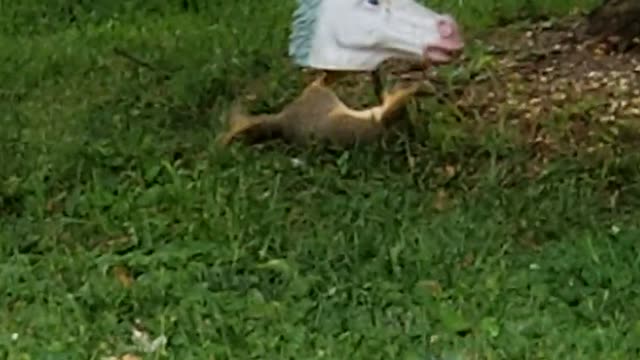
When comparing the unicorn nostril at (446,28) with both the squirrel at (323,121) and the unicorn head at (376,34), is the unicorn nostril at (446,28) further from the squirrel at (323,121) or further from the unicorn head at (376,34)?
the squirrel at (323,121)

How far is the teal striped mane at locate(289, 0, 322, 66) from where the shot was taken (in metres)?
6.34

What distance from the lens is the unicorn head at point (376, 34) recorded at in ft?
20.3

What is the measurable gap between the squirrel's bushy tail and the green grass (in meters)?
0.06

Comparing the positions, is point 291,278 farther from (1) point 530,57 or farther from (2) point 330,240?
(1) point 530,57

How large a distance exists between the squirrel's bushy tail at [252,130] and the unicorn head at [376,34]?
1.50 feet

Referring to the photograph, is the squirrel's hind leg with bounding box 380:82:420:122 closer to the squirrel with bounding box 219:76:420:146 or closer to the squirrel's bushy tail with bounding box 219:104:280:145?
the squirrel with bounding box 219:76:420:146

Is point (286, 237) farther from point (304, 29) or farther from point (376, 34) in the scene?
point (304, 29)

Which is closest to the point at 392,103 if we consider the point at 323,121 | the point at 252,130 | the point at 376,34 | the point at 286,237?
the point at 323,121

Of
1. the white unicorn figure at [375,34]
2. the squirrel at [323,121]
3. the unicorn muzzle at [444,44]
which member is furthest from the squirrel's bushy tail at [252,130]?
the unicorn muzzle at [444,44]

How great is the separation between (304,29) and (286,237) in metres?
0.94

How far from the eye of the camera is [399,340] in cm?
480

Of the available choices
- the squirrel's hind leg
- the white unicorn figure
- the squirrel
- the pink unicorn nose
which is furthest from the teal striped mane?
the pink unicorn nose

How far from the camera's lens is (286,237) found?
571cm

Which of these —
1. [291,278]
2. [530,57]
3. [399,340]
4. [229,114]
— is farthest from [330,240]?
[530,57]
